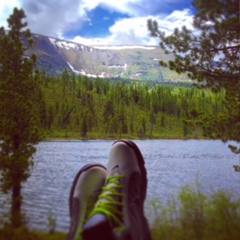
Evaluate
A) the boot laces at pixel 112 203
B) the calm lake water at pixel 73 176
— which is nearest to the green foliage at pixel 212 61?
the calm lake water at pixel 73 176

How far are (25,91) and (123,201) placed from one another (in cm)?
443

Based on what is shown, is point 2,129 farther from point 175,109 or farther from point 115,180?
point 175,109

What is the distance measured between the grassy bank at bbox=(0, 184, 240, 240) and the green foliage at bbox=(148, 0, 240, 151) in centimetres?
241

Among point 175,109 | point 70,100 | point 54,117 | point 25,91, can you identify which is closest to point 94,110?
point 70,100

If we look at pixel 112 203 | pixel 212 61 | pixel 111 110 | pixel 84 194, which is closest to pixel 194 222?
pixel 112 203

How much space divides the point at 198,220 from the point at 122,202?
64cm

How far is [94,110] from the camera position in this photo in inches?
4717

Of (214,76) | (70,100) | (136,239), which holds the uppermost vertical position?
(70,100)

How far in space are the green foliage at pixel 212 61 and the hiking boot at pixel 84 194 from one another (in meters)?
2.39

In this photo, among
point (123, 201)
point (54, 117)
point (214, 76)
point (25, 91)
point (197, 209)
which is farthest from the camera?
point (54, 117)

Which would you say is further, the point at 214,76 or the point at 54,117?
the point at 54,117

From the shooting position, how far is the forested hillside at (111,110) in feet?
328

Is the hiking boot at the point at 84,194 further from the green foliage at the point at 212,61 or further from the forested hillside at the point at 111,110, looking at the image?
the forested hillside at the point at 111,110

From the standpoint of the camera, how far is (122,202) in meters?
2.70
